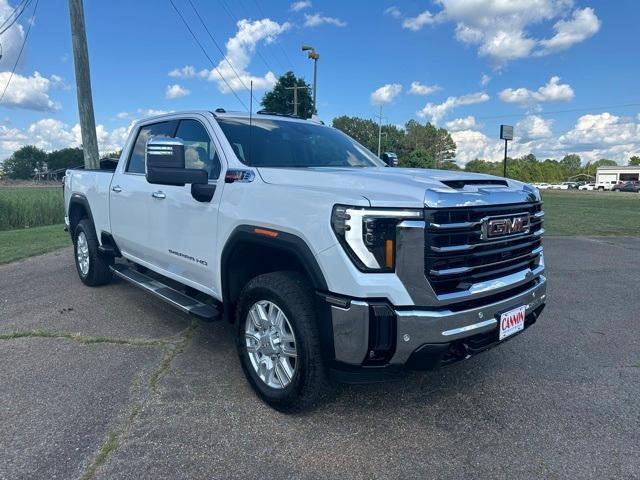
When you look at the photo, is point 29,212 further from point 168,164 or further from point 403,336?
point 403,336

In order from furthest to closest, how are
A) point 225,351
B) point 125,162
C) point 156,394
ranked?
point 125,162 → point 225,351 → point 156,394

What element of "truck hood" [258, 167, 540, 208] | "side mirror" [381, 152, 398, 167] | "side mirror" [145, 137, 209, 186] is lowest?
"truck hood" [258, 167, 540, 208]

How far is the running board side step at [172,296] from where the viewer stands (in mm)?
3670

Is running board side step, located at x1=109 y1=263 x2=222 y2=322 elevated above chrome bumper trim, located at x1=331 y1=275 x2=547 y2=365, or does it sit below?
below

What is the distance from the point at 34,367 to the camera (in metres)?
3.76

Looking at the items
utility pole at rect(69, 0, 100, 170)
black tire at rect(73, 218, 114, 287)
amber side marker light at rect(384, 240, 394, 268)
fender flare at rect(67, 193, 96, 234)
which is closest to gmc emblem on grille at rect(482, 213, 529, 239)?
amber side marker light at rect(384, 240, 394, 268)

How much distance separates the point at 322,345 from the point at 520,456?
1249mm

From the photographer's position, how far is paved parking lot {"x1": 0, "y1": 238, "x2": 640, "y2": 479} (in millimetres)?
2557

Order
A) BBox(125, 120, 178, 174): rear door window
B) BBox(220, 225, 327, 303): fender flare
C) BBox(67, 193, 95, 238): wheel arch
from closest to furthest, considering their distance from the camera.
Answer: BBox(220, 225, 327, 303): fender flare < BBox(125, 120, 178, 174): rear door window < BBox(67, 193, 95, 238): wheel arch

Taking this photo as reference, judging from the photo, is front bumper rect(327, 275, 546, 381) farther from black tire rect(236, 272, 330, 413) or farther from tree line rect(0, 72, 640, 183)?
tree line rect(0, 72, 640, 183)

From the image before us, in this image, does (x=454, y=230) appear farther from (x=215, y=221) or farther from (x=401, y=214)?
(x=215, y=221)

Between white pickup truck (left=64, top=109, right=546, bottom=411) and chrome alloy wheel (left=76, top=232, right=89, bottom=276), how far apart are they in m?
2.50

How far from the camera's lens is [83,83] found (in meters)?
Answer: 10.2

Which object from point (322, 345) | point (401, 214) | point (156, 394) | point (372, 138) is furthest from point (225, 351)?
point (372, 138)
